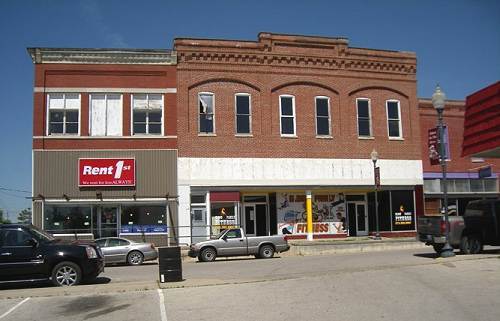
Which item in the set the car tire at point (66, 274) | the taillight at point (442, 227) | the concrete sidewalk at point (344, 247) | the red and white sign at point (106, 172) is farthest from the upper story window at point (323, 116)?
the car tire at point (66, 274)

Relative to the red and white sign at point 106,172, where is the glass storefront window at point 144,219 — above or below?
below

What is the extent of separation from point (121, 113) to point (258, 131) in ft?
25.5

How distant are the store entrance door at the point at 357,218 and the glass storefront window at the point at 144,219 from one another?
1165cm

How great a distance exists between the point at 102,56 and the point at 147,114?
13.3 ft

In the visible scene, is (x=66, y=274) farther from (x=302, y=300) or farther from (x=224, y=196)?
(x=224, y=196)

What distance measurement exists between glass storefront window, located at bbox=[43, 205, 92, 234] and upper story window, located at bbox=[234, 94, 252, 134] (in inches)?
377

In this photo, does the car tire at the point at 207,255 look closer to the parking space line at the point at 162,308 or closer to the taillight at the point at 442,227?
the taillight at the point at 442,227

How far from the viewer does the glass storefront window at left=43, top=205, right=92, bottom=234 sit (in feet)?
98.2

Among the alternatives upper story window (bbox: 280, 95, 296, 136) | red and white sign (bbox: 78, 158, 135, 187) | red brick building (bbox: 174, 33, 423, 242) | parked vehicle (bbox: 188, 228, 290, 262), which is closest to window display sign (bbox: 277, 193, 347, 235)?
red brick building (bbox: 174, 33, 423, 242)

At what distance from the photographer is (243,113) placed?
32844mm

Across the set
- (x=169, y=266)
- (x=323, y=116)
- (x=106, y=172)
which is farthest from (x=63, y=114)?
Answer: (x=169, y=266)

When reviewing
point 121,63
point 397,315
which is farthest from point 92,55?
point 397,315

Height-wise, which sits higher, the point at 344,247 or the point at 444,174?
the point at 444,174

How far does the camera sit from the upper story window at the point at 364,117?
34781 mm
